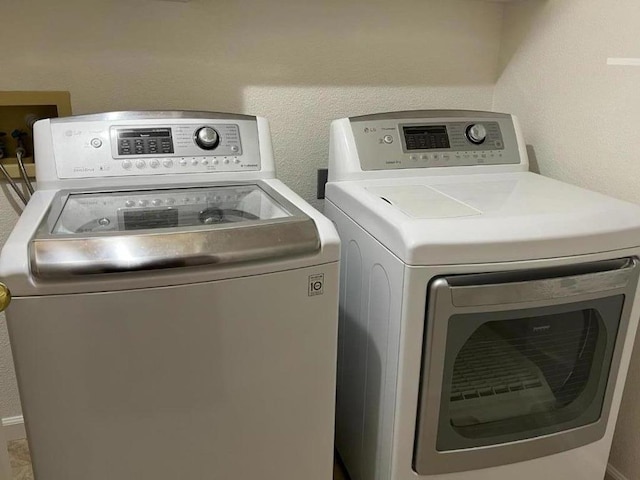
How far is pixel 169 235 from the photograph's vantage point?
3.20ft

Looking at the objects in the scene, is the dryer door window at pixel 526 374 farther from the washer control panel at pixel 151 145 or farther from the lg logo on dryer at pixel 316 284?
the washer control panel at pixel 151 145

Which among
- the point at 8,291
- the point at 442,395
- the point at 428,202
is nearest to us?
the point at 8,291

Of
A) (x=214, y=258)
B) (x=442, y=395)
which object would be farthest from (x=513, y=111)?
(x=214, y=258)

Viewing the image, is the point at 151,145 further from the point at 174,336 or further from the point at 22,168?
the point at 174,336

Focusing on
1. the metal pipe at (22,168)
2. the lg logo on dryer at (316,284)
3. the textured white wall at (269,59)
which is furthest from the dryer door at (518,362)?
the metal pipe at (22,168)

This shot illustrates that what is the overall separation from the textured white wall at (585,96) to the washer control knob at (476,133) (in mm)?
215

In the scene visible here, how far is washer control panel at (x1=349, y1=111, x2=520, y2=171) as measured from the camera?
155 cm

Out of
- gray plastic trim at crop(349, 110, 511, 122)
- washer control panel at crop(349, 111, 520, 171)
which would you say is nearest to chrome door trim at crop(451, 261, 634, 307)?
washer control panel at crop(349, 111, 520, 171)

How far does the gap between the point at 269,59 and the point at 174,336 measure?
0.98 meters

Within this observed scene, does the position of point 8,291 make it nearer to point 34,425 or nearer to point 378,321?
point 34,425

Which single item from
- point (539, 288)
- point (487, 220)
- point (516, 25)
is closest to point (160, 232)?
point (487, 220)

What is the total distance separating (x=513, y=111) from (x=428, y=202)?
76cm

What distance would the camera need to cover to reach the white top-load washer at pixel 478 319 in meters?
1.12

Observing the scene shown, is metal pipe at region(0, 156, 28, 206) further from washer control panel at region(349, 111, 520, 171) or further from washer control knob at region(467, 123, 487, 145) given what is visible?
washer control knob at region(467, 123, 487, 145)
